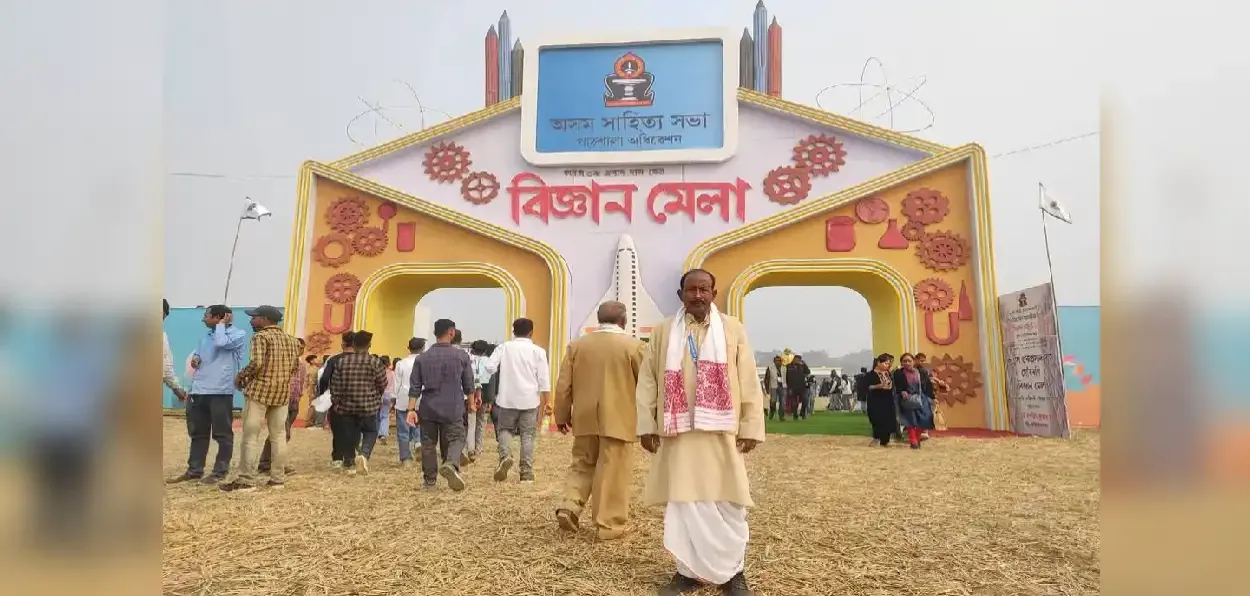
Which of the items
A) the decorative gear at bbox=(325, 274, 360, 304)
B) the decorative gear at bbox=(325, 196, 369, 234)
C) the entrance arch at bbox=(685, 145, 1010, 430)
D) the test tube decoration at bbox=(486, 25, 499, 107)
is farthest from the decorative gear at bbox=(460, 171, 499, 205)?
the entrance arch at bbox=(685, 145, 1010, 430)

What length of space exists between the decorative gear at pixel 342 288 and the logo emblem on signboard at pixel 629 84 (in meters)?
5.38

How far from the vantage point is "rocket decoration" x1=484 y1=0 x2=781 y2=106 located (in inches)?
549

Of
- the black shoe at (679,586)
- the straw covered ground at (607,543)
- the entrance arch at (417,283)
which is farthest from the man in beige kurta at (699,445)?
the entrance arch at (417,283)

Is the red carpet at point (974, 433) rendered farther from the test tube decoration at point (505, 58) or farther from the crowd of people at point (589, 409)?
the test tube decoration at point (505, 58)

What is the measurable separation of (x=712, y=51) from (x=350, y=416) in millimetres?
8684

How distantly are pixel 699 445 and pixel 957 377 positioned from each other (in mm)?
9182

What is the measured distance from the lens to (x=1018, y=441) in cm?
948

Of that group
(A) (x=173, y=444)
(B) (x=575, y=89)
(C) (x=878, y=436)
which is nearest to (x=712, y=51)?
(B) (x=575, y=89)

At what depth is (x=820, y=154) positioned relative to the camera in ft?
38.5

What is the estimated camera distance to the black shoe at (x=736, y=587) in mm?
3018

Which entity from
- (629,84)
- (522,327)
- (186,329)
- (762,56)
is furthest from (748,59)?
(186,329)

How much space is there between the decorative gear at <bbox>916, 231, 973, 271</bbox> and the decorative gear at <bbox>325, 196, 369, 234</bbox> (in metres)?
9.51
